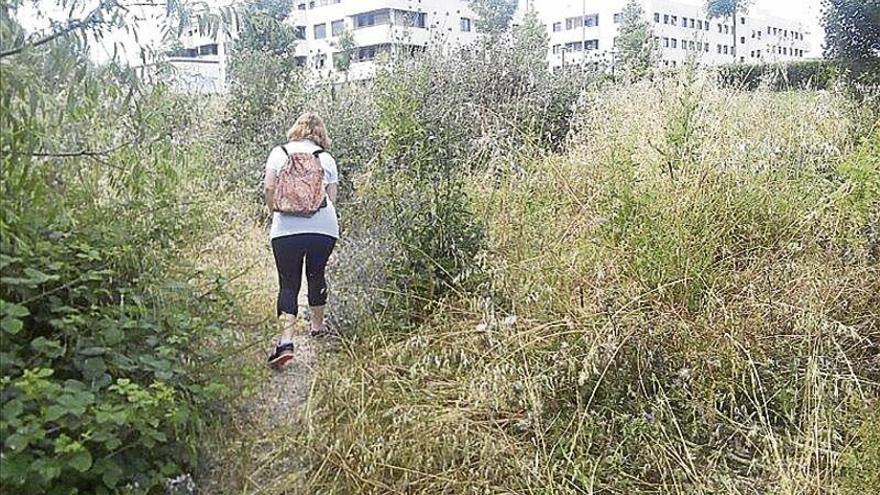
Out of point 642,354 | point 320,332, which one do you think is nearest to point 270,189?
point 320,332

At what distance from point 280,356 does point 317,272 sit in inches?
19.7

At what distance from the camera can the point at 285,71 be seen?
28.2 feet

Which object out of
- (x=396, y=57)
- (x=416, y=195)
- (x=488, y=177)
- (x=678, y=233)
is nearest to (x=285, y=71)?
(x=396, y=57)

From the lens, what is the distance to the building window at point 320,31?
35594 mm

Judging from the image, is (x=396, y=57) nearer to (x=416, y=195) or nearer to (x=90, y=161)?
(x=416, y=195)

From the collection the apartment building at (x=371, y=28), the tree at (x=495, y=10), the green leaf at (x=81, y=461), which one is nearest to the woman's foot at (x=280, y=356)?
the green leaf at (x=81, y=461)

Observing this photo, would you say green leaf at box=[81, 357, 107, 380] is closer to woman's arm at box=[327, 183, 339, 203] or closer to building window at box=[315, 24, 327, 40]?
woman's arm at box=[327, 183, 339, 203]

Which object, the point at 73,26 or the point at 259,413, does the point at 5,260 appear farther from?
the point at 259,413

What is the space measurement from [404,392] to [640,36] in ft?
25.9

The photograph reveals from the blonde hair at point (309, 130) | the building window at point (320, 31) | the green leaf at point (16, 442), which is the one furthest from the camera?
the building window at point (320, 31)

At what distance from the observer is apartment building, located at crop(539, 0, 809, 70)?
7.71 metres

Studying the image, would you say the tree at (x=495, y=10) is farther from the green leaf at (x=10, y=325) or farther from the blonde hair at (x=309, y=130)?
the green leaf at (x=10, y=325)

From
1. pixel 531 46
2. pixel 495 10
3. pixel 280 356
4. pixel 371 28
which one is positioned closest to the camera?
pixel 280 356

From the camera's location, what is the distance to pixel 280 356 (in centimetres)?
379
